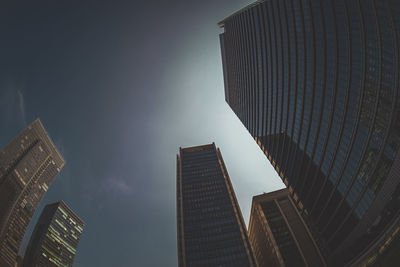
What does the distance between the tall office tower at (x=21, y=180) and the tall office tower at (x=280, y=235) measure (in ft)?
400

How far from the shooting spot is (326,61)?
52.6 m

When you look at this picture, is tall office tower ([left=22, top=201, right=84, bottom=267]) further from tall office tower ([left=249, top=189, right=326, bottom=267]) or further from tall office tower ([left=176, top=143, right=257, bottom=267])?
tall office tower ([left=249, top=189, right=326, bottom=267])

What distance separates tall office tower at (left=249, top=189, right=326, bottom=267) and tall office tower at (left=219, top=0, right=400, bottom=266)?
2852 centimetres

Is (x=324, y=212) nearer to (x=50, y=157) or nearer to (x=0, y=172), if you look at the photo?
(x=0, y=172)

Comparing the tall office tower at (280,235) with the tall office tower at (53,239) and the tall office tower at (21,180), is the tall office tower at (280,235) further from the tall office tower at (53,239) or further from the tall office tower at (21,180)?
the tall office tower at (53,239)

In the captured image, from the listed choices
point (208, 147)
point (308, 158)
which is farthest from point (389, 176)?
point (208, 147)

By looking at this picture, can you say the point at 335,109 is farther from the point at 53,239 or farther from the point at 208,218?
the point at 53,239

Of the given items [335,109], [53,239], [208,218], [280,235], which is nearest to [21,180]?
[53,239]

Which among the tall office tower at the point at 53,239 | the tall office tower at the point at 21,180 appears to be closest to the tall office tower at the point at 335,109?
the tall office tower at the point at 21,180

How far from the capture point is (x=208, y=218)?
328ft

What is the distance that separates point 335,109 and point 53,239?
164910 millimetres

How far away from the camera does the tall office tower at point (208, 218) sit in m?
82.1

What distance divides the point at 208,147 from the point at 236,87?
5939cm

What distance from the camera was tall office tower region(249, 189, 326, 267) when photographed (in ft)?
289
